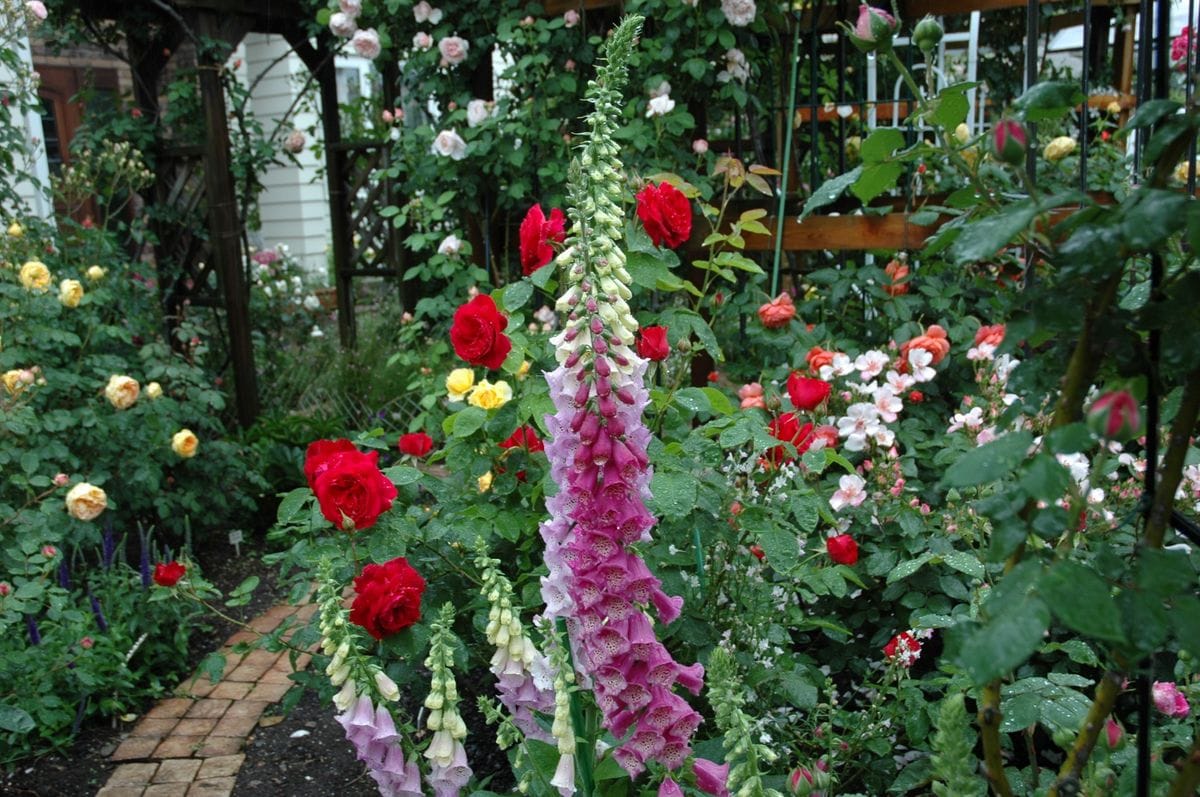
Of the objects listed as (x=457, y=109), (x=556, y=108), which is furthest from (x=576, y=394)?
(x=457, y=109)

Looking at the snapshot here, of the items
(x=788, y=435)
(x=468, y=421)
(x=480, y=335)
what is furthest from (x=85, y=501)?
(x=788, y=435)

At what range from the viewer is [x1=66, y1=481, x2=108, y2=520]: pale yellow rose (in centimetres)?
271

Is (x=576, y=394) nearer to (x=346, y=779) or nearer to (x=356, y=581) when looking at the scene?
(x=356, y=581)

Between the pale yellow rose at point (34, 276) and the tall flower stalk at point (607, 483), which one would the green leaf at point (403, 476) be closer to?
the tall flower stalk at point (607, 483)

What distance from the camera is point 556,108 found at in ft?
13.5

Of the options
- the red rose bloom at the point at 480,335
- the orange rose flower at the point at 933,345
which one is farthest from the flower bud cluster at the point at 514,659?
the orange rose flower at the point at 933,345

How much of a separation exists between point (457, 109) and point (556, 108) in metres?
0.53

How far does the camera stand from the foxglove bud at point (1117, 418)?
2.43 ft

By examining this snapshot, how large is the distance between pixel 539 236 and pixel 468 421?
390 millimetres

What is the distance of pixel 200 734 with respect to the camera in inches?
102

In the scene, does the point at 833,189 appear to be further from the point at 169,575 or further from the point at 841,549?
the point at 169,575

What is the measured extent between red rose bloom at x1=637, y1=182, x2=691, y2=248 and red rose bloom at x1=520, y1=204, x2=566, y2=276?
16 centimetres

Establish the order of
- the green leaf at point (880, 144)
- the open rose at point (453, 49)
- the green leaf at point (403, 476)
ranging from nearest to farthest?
the green leaf at point (880, 144) → the green leaf at point (403, 476) → the open rose at point (453, 49)

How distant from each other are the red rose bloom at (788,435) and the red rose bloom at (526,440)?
0.47 meters
